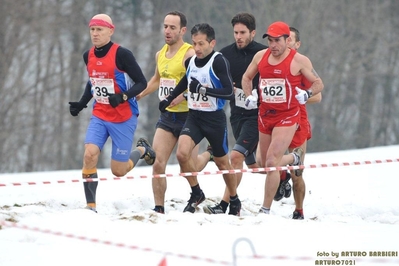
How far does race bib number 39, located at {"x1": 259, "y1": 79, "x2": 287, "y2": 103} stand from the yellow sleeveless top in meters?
1.06

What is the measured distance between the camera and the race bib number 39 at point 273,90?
37.8 ft

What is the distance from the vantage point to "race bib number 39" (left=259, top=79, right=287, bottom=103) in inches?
454

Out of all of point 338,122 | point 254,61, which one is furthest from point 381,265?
point 338,122

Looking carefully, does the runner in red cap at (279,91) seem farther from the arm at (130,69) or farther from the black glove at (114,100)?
the black glove at (114,100)

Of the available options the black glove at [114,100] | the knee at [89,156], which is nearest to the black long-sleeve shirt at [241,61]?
the black glove at [114,100]

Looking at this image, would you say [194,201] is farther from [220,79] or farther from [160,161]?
[220,79]

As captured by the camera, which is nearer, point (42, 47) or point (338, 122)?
point (42, 47)

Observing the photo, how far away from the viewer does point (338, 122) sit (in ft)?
139

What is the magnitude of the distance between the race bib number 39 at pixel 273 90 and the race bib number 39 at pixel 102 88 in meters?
1.66

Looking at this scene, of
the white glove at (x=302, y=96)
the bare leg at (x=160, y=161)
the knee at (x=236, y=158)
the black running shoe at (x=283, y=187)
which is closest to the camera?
the white glove at (x=302, y=96)

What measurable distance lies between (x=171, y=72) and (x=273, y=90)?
133cm

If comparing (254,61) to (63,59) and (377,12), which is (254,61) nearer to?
(63,59)

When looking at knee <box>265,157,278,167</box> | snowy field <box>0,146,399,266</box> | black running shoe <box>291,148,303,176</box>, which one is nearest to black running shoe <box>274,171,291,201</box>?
snowy field <box>0,146,399,266</box>

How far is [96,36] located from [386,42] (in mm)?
31854
